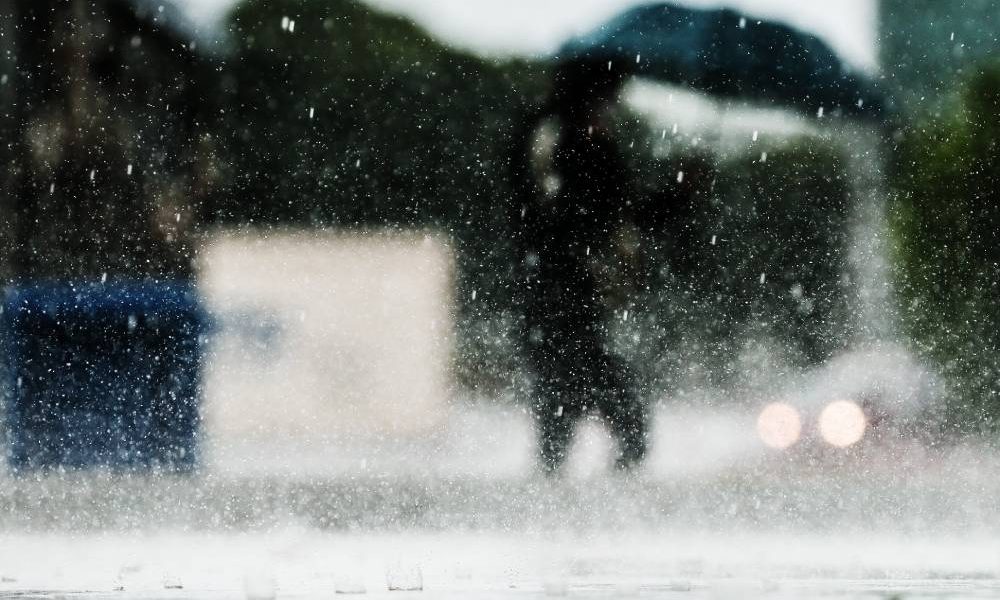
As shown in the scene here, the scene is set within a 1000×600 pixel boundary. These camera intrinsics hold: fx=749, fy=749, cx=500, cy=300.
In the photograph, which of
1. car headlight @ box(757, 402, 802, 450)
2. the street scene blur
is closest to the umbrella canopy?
the street scene blur

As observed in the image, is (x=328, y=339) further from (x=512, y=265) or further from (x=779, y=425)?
(x=779, y=425)

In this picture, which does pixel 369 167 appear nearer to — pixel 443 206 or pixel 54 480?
pixel 443 206

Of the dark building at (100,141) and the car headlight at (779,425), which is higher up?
the dark building at (100,141)

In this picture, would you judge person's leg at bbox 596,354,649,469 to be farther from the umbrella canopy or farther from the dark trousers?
the umbrella canopy

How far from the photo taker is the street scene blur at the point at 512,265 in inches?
41.3

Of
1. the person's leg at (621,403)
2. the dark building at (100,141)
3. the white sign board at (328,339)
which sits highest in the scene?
the dark building at (100,141)

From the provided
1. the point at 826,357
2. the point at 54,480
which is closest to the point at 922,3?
the point at 826,357

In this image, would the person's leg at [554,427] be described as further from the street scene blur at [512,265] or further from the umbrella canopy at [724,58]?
the umbrella canopy at [724,58]

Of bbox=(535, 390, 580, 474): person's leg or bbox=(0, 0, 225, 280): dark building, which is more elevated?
bbox=(0, 0, 225, 280): dark building

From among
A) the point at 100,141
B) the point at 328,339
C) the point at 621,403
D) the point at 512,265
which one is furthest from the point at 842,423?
the point at 100,141

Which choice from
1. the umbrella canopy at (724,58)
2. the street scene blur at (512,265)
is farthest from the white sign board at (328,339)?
the umbrella canopy at (724,58)

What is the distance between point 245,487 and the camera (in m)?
1.07

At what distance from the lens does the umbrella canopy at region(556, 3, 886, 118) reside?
105 centimetres

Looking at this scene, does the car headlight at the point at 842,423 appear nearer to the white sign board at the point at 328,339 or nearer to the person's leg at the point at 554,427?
the person's leg at the point at 554,427
